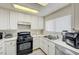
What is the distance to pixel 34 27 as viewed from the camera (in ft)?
6.29

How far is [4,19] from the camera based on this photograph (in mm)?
1644

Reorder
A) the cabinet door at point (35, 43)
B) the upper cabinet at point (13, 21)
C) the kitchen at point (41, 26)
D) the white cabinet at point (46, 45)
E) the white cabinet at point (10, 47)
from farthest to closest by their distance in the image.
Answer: the upper cabinet at point (13, 21) → the cabinet door at point (35, 43) → the white cabinet at point (10, 47) → the white cabinet at point (46, 45) → the kitchen at point (41, 26)

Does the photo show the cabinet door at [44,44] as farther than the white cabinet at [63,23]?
Yes

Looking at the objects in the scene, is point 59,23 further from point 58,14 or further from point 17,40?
point 17,40

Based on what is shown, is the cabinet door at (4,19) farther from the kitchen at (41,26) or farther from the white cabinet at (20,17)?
the white cabinet at (20,17)

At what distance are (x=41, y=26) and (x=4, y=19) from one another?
889 millimetres

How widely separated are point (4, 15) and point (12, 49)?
80 cm

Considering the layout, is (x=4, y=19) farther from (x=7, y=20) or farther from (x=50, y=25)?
(x=50, y=25)

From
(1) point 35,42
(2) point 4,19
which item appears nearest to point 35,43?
(1) point 35,42

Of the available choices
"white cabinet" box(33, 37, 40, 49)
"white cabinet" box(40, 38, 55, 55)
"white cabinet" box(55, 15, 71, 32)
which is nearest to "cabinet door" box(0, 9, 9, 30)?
"white cabinet" box(33, 37, 40, 49)

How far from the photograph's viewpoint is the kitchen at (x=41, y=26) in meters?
1.13

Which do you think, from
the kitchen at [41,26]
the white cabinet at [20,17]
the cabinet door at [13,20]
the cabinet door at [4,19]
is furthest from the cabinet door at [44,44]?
the cabinet door at [4,19]

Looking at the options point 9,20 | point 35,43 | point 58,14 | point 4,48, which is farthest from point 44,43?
point 9,20

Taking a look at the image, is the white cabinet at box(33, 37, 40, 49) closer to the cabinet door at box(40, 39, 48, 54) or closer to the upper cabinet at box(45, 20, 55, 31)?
the cabinet door at box(40, 39, 48, 54)
